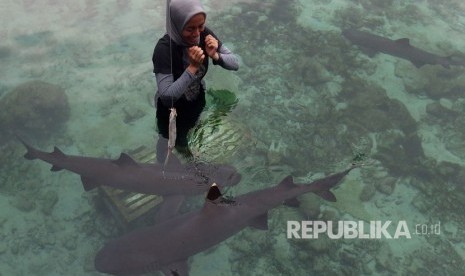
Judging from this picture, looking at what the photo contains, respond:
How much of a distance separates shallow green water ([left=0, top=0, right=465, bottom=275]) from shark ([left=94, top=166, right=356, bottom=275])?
2.64 ft

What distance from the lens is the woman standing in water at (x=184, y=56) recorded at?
322cm

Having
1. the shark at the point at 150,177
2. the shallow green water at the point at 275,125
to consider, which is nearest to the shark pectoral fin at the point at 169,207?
the shark at the point at 150,177

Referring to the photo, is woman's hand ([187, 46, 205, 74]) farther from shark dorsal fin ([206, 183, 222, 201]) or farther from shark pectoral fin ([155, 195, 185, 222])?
shark pectoral fin ([155, 195, 185, 222])

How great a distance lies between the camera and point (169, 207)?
19.0ft

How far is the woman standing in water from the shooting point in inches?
127

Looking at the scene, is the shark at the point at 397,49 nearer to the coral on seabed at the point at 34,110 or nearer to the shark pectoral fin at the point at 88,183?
the coral on seabed at the point at 34,110

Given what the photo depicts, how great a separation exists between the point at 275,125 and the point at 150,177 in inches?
120

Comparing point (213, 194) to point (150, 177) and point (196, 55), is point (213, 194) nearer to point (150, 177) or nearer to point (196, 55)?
point (150, 177)

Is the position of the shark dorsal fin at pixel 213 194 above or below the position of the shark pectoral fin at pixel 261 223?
above

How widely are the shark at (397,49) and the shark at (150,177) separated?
19.2 feet

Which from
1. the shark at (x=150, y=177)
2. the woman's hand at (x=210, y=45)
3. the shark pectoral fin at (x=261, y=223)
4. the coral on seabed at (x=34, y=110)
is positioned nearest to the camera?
the woman's hand at (x=210, y=45)

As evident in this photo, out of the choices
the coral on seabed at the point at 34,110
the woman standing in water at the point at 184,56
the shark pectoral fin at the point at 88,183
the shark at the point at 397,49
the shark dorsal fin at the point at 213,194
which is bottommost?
the coral on seabed at the point at 34,110

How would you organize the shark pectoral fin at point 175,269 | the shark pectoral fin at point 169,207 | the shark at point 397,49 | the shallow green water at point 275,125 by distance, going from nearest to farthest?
the shark pectoral fin at point 175,269 → the shark pectoral fin at point 169,207 → the shallow green water at point 275,125 → the shark at point 397,49

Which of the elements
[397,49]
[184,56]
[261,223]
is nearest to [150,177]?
[261,223]
